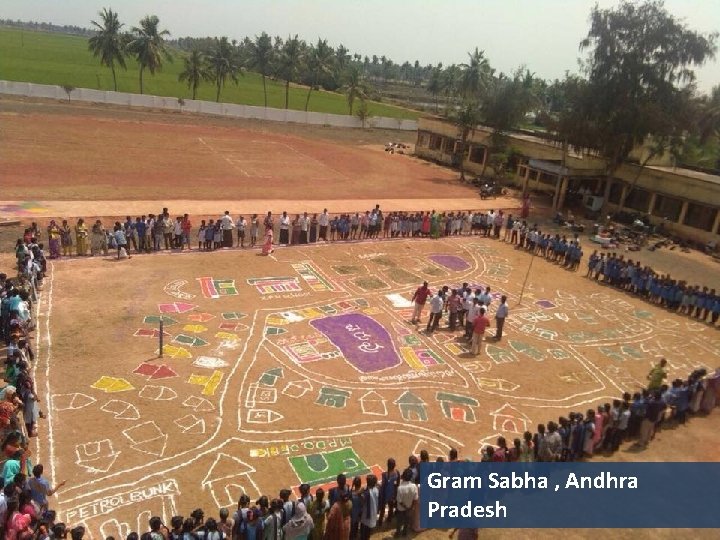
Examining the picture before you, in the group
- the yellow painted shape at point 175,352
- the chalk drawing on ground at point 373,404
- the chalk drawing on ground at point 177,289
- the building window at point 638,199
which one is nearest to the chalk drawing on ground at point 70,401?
the yellow painted shape at point 175,352

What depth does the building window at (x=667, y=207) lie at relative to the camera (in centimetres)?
3669

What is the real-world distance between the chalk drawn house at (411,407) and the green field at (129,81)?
248 ft

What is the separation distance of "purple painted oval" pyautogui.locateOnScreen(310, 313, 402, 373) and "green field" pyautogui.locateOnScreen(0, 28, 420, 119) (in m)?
71.0

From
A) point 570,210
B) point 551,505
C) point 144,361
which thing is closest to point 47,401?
point 144,361

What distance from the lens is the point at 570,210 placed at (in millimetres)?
41531

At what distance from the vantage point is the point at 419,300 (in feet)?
62.6

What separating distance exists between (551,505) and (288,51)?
245ft

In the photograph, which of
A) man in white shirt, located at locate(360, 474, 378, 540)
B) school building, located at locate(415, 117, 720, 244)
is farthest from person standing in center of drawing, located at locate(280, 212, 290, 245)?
school building, located at locate(415, 117, 720, 244)

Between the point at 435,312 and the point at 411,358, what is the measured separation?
2259 mm

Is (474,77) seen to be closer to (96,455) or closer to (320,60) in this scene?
(320,60)

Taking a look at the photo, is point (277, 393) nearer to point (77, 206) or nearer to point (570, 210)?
point (77, 206)

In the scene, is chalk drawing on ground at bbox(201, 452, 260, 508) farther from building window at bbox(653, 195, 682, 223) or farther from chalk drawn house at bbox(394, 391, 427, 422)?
building window at bbox(653, 195, 682, 223)

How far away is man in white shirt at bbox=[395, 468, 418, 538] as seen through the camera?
32.4ft
